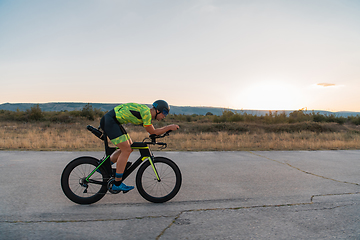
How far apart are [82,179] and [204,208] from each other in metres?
2.17

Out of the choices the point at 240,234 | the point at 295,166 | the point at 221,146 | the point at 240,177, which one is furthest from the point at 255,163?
the point at 240,234

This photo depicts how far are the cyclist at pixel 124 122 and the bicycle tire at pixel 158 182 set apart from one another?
34 centimetres

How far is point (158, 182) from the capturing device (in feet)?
15.2

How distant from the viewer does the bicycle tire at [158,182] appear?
4.50 m

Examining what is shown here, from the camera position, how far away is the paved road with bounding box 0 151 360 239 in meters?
3.32

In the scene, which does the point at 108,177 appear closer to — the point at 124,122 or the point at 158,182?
the point at 158,182

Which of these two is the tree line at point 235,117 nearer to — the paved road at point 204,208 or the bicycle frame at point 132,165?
the paved road at point 204,208

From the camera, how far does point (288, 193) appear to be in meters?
5.14

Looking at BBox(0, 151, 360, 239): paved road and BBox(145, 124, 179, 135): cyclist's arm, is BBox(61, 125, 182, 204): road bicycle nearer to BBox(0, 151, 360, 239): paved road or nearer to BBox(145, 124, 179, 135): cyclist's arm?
BBox(145, 124, 179, 135): cyclist's arm

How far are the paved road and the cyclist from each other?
71 cm

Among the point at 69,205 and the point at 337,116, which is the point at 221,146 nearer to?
the point at 69,205

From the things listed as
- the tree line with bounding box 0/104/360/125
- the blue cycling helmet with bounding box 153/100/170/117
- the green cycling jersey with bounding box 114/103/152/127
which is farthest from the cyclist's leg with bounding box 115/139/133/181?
the tree line with bounding box 0/104/360/125

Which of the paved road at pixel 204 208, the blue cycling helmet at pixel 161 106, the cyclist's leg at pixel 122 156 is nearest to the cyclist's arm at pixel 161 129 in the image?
the blue cycling helmet at pixel 161 106

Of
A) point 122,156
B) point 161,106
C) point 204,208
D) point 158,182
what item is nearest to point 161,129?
point 161,106
